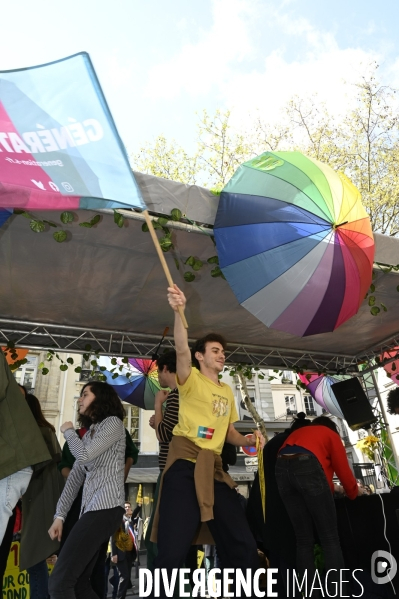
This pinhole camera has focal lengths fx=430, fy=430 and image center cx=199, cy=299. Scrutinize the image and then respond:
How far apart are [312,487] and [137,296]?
101 inches

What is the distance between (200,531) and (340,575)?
3.80 feet

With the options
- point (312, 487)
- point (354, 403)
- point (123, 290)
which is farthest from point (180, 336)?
point (354, 403)

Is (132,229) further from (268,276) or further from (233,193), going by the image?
(268,276)

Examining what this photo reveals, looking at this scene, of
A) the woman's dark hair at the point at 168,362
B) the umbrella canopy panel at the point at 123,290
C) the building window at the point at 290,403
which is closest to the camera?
the woman's dark hair at the point at 168,362

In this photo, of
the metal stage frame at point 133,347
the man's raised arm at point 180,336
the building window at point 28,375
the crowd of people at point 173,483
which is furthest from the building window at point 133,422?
the man's raised arm at point 180,336

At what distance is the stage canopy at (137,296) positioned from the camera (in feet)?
11.5

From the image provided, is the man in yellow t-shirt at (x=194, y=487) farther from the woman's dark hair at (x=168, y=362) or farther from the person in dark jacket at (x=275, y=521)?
the person in dark jacket at (x=275, y=521)

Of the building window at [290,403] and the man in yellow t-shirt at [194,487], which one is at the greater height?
the building window at [290,403]

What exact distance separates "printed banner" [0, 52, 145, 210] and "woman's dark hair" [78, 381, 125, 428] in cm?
131

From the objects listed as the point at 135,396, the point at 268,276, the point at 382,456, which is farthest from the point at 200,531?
the point at 382,456

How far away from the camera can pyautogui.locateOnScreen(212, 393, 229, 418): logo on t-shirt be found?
251 cm

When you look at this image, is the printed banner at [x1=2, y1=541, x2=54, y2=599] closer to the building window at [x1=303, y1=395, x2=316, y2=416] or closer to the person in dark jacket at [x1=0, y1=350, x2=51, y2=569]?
the person in dark jacket at [x1=0, y1=350, x2=51, y2=569]

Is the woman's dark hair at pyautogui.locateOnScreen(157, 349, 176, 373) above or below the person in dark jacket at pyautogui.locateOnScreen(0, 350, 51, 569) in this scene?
above

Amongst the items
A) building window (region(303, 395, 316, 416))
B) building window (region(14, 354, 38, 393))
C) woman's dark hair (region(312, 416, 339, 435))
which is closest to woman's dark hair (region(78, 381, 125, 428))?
woman's dark hair (region(312, 416, 339, 435))
